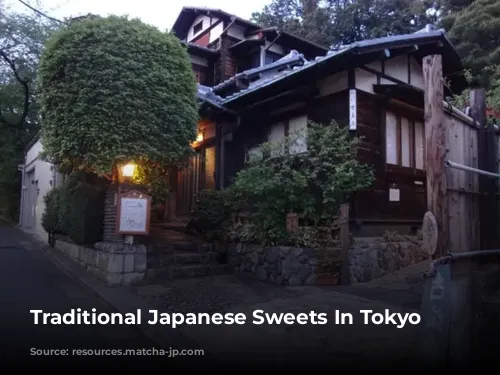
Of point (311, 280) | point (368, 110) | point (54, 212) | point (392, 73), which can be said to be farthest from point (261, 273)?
point (54, 212)

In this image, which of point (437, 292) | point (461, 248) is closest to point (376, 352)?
point (437, 292)

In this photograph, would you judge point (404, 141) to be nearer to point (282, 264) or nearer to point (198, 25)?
point (282, 264)

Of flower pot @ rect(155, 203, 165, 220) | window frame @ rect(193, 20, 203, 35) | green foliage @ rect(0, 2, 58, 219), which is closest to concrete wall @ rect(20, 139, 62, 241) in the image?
green foliage @ rect(0, 2, 58, 219)

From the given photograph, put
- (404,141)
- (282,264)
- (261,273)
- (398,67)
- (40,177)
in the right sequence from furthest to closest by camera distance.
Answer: (40,177) < (398,67) < (404,141) < (261,273) < (282,264)

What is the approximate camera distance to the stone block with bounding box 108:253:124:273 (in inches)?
304

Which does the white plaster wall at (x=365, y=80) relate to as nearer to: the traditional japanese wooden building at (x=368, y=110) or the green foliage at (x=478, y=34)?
the traditional japanese wooden building at (x=368, y=110)

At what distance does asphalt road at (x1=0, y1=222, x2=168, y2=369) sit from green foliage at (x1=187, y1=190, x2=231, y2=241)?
3.02 meters

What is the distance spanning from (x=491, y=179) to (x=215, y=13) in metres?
13.7

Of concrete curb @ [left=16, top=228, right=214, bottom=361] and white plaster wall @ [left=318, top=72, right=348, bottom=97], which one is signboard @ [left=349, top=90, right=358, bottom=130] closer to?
white plaster wall @ [left=318, top=72, right=348, bottom=97]

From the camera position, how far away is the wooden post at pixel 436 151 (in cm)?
371

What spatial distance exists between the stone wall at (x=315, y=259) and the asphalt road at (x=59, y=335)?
9.97 feet

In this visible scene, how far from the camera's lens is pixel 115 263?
7727 mm

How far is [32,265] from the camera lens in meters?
10.2

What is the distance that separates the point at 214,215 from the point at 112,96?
3463mm
